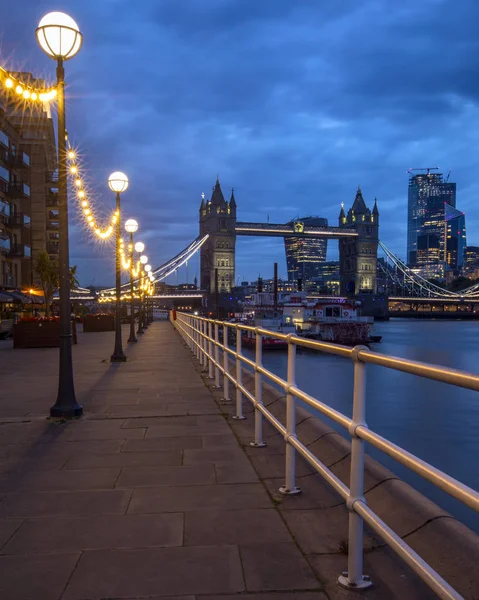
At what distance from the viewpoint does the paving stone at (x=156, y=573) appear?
2.77 metres

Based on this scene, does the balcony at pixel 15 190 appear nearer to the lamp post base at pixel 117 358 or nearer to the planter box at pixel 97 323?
the planter box at pixel 97 323

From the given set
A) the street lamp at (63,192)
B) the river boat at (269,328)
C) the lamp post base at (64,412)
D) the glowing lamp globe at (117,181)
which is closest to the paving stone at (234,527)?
the lamp post base at (64,412)

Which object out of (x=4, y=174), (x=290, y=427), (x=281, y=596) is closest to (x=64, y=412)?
(x=290, y=427)

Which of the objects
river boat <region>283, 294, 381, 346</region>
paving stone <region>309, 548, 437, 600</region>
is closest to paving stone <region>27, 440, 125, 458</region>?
paving stone <region>309, 548, 437, 600</region>

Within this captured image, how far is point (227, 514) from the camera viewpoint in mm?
3781

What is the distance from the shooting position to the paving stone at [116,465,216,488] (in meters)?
4.44

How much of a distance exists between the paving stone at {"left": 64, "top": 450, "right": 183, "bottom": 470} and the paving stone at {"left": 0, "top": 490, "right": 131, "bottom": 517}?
2.34 feet

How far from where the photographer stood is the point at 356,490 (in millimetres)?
2770

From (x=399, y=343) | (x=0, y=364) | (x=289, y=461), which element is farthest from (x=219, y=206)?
(x=289, y=461)

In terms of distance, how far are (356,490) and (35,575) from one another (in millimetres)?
1700

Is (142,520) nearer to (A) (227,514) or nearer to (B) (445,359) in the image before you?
(A) (227,514)

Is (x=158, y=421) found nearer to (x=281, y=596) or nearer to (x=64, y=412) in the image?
(x=64, y=412)

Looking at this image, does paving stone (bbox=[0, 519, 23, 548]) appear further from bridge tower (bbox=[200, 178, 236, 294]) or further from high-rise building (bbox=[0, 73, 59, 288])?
bridge tower (bbox=[200, 178, 236, 294])

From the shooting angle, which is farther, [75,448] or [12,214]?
[12,214]
